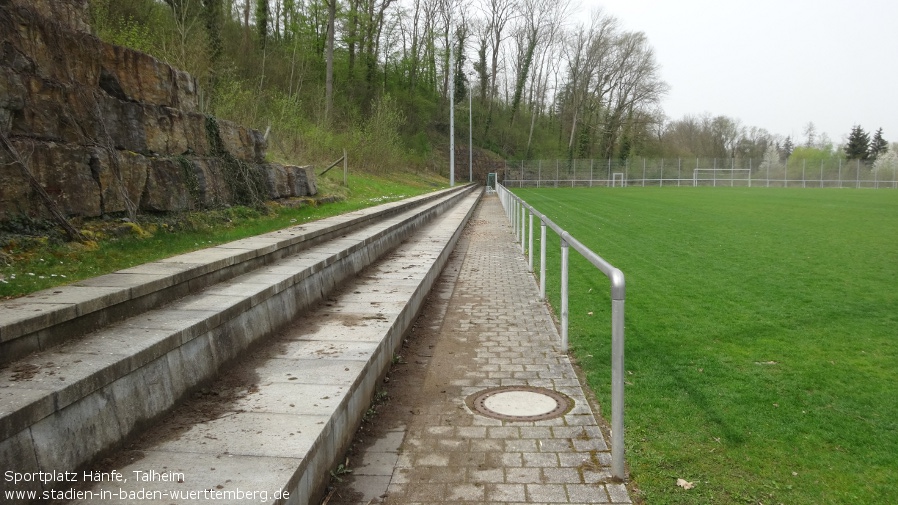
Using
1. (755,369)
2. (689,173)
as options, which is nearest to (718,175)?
(689,173)

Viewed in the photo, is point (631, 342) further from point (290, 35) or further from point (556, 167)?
point (556, 167)

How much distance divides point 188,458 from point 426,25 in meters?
57.7

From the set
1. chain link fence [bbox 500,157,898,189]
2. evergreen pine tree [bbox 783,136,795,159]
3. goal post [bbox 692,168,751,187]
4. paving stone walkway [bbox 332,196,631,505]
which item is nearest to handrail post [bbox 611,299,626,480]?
paving stone walkway [bbox 332,196,631,505]

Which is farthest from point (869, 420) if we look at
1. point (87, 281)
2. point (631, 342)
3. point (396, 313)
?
point (87, 281)

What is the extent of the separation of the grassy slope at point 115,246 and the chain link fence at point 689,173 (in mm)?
57615

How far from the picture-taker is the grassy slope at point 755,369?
337 cm

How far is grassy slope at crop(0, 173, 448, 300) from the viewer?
460cm

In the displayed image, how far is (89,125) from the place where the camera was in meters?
6.49

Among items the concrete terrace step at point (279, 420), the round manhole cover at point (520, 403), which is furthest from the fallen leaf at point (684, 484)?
the concrete terrace step at point (279, 420)

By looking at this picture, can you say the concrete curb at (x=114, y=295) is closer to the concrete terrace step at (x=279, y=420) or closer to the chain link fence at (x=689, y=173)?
the concrete terrace step at (x=279, y=420)

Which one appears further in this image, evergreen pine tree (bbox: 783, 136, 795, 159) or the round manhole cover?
evergreen pine tree (bbox: 783, 136, 795, 159)

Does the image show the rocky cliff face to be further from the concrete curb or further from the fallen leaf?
the fallen leaf

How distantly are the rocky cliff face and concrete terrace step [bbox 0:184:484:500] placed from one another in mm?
1365

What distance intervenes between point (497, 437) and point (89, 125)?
538 centimetres
